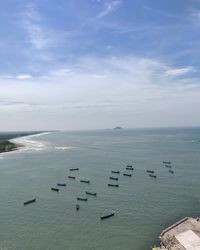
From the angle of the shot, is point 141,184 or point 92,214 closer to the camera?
point 92,214

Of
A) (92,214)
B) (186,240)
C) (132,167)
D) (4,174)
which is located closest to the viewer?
(186,240)

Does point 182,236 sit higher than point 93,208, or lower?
higher

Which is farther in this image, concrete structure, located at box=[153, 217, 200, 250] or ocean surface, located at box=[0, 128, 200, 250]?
ocean surface, located at box=[0, 128, 200, 250]

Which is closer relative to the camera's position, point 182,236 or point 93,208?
point 182,236

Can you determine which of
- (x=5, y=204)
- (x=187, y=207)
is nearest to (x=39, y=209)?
(x=5, y=204)

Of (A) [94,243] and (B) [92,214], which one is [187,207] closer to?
(B) [92,214]

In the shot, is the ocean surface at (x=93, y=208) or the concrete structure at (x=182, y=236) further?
the ocean surface at (x=93, y=208)

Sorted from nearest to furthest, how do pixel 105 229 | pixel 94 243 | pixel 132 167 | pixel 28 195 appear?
pixel 94 243, pixel 105 229, pixel 28 195, pixel 132 167
